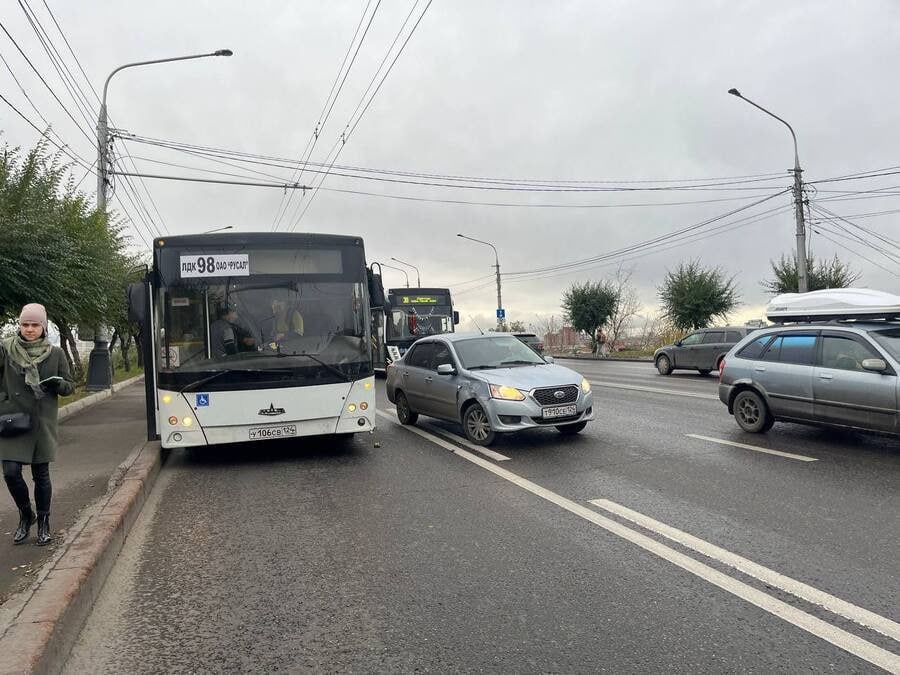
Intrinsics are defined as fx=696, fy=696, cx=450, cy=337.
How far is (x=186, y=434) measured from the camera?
818 centimetres

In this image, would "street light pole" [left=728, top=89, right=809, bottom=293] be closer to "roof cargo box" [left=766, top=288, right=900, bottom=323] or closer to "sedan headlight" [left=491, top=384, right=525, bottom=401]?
"roof cargo box" [left=766, top=288, right=900, bottom=323]

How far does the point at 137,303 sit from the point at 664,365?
1886 cm

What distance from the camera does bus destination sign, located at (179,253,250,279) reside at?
8.46 m

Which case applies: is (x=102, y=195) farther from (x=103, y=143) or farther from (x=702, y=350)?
(x=702, y=350)

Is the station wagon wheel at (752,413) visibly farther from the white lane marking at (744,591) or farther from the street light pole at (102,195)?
the street light pole at (102,195)

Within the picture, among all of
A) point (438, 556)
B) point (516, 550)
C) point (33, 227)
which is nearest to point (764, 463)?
point (516, 550)

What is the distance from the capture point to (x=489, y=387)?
920 cm

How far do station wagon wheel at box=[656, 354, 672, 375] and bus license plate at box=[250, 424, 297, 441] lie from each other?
1747 centimetres

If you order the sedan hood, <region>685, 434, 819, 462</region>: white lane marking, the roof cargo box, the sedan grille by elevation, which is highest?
the roof cargo box

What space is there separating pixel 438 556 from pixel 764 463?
456cm

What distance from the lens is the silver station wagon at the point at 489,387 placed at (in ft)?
29.6

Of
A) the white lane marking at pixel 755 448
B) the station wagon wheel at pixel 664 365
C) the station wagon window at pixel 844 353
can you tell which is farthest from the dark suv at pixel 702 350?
the station wagon window at pixel 844 353

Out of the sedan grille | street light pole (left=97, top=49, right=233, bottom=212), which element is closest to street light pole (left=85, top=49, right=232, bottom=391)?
street light pole (left=97, top=49, right=233, bottom=212)

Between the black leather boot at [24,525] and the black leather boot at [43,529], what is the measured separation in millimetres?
106
